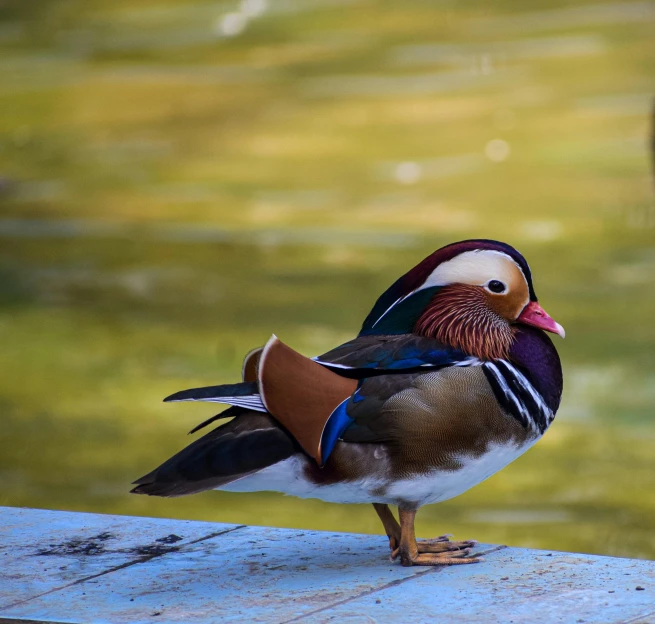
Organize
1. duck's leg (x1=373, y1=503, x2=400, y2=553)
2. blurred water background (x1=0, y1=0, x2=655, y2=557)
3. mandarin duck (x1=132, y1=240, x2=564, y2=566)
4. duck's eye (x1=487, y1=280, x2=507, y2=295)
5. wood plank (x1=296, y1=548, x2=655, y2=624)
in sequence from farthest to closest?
blurred water background (x1=0, y1=0, x2=655, y2=557) → duck's leg (x1=373, y1=503, x2=400, y2=553) → duck's eye (x1=487, y1=280, x2=507, y2=295) → mandarin duck (x1=132, y1=240, x2=564, y2=566) → wood plank (x1=296, y1=548, x2=655, y2=624)

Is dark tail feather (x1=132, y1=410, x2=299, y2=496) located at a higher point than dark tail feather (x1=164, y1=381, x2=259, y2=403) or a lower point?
lower

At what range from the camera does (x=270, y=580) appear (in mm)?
3332

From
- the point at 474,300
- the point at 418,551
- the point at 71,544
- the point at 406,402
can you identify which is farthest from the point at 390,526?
the point at 71,544

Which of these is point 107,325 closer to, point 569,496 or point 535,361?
point 569,496

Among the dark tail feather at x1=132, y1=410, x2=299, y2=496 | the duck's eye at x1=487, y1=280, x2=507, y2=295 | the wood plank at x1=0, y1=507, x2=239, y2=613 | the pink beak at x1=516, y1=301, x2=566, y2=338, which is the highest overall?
the duck's eye at x1=487, y1=280, x2=507, y2=295

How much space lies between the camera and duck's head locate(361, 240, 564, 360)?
3.31 metres

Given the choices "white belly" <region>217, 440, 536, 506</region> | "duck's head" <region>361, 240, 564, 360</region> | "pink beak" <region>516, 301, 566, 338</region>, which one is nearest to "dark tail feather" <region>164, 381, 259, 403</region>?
"white belly" <region>217, 440, 536, 506</region>

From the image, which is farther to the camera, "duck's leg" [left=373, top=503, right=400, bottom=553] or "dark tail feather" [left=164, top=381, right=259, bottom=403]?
"duck's leg" [left=373, top=503, right=400, bottom=553]

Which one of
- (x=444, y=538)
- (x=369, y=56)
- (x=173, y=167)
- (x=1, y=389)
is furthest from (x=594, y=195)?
(x=444, y=538)

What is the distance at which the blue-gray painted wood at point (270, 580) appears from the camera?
3.04 m

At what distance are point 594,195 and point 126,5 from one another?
21.1 feet

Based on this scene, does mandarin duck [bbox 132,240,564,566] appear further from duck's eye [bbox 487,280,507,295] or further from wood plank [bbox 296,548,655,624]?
wood plank [bbox 296,548,655,624]

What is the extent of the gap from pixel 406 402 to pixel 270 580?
1.82 ft

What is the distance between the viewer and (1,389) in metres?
9.39
